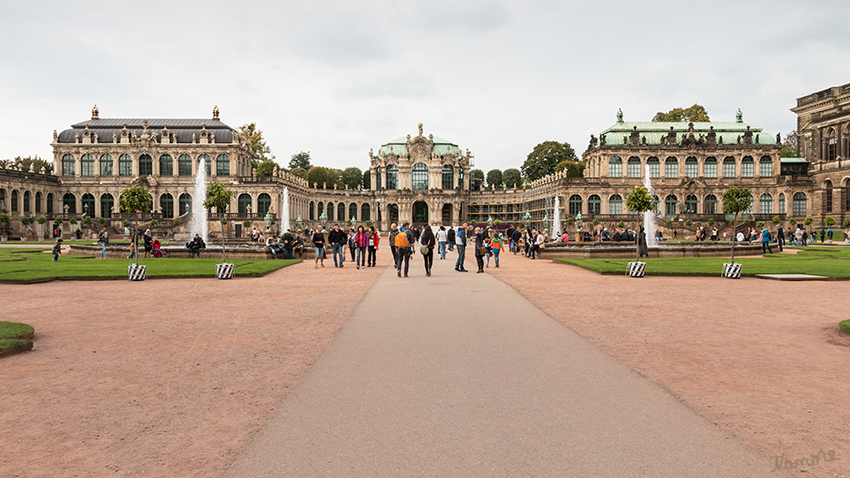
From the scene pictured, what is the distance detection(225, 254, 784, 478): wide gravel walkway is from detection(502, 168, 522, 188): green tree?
4624 inches

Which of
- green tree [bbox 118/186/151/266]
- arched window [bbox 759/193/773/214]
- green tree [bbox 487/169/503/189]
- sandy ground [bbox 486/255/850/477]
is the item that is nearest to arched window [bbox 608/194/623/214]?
arched window [bbox 759/193/773/214]

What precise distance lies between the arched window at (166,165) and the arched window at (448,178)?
44.2m

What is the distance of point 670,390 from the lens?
22.6ft

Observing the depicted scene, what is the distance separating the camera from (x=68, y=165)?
83.9 metres

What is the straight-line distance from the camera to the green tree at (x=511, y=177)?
125 m

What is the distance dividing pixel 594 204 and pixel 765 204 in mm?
26704

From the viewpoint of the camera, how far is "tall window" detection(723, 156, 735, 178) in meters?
87.3

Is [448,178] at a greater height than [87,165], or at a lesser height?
lesser

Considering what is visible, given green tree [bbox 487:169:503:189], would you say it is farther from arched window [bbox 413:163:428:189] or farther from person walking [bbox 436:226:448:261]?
person walking [bbox 436:226:448:261]

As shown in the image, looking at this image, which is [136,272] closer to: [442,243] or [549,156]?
[442,243]

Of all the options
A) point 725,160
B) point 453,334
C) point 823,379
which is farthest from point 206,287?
point 725,160

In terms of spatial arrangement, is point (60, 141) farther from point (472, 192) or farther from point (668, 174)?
point (668, 174)

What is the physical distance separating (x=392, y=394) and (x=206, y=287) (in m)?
13.1

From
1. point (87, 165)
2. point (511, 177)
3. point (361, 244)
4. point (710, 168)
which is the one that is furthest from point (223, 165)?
point (710, 168)
